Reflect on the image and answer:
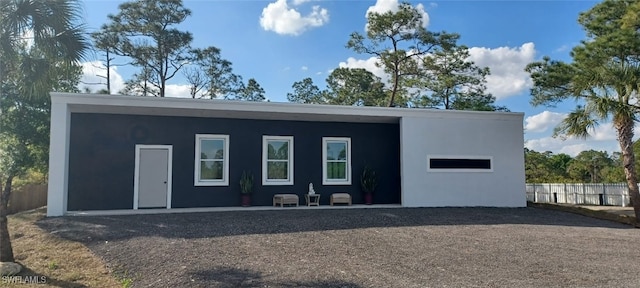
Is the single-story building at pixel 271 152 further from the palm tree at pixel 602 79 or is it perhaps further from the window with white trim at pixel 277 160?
the palm tree at pixel 602 79

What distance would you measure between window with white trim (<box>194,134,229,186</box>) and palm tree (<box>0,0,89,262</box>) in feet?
17.7

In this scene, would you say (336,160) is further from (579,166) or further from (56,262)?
(579,166)

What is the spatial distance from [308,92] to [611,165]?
86.1ft

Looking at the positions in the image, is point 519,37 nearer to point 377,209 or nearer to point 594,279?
point 377,209

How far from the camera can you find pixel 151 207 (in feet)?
39.3

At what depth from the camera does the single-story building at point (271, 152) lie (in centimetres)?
1154

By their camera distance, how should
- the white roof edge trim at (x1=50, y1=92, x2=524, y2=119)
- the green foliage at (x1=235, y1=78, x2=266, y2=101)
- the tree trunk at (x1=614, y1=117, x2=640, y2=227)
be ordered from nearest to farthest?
the white roof edge trim at (x1=50, y1=92, x2=524, y2=119) < the tree trunk at (x1=614, y1=117, x2=640, y2=227) < the green foliage at (x1=235, y1=78, x2=266, y2=101)

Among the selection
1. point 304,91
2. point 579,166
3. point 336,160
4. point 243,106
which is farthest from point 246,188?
point 579,166

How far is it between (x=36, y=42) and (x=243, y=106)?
5618 mm

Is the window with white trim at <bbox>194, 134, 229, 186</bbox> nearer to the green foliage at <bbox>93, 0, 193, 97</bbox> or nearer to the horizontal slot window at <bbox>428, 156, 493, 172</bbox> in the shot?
the horizontal slot window at <bbox>428, 156, 493, 172</bbox>

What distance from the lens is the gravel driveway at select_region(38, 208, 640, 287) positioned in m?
5.48

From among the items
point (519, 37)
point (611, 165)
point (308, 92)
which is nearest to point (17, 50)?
point (519, 37)

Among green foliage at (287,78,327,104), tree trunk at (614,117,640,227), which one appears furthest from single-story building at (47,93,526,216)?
green foliage at (287,78,327,104)

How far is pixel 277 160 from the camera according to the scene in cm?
1305
